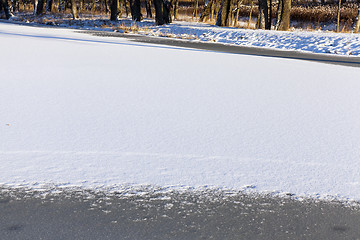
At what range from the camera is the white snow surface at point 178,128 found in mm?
3443

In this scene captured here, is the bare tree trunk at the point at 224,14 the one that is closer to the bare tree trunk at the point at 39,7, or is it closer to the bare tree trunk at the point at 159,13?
the bare tree trunk at the point at 159,13

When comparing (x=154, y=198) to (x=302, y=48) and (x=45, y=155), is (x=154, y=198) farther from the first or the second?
(x=302, y=48)

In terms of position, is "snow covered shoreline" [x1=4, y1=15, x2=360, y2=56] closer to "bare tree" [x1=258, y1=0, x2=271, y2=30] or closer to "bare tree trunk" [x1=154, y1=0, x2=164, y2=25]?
"bare tree trunk" [x1=154, y1=0, x2=164, y2=25]

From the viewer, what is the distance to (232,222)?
2721 mm

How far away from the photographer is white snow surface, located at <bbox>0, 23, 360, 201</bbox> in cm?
344

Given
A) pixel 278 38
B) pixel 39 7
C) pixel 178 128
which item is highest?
pixel 39 7

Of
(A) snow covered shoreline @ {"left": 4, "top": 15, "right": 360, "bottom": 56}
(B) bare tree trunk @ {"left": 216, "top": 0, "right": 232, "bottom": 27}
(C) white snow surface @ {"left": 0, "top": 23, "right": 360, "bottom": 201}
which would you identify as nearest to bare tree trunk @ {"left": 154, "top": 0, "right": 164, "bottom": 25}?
(A) snow covered shoreline @ {"left": 4, "top": 15, "right": 360, "bottom": 56}

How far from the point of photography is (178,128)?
15.9 ft

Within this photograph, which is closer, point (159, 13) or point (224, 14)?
point (224, 14)

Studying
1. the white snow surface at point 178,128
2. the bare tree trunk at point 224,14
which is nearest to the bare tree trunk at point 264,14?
the bare tree trunk at point 224,14

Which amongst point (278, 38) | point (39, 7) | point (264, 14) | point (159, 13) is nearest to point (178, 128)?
point (278, 38)

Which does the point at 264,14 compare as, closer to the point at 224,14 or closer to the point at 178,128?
the point at 224,14

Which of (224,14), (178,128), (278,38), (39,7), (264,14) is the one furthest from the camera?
(39,7)

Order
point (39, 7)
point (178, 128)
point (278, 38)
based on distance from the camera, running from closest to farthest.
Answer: point (178, 128)
point (278, 38)
point (39, 7)
